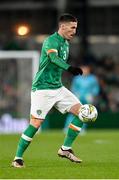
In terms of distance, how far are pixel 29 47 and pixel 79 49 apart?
5.90ft

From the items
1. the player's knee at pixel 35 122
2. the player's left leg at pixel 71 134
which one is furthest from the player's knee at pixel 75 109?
the player's knee at pixel 35 122

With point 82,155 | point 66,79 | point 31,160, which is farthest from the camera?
point 66,79

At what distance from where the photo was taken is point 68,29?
12922 millimetres

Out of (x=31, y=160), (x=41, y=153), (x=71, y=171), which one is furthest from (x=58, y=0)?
(x=71, y=171)

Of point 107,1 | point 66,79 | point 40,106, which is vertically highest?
point 40,106

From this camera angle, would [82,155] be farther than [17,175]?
Yes

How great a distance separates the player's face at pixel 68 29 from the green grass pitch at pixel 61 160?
1.98 metres

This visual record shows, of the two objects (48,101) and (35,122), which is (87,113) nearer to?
(48,101)

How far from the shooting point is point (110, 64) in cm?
2975

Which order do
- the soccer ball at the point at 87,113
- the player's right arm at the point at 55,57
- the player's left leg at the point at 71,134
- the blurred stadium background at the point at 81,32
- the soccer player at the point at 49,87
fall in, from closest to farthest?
the player's right arm at the point at 55,57
the soccer player at the point at 49,87
the soccer ball at the point at 87,113
the player's left leg at the point at 71,134
the blurred stadium background at the point at 81,32

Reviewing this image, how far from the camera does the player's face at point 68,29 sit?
1288 centimetres

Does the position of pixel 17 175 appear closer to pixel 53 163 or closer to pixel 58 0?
pixel 53 163

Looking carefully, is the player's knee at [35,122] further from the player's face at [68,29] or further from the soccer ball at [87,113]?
the player's face at [68,29]

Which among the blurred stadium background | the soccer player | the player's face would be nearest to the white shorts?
the soccer player
